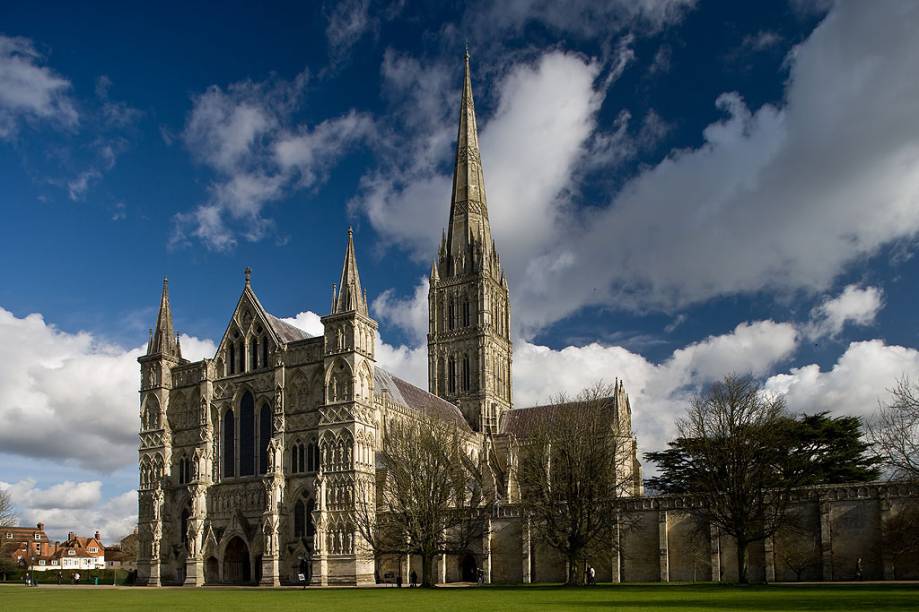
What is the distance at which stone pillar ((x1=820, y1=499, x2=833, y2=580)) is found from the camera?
4553cm

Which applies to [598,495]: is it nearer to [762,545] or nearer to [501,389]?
[762,545]

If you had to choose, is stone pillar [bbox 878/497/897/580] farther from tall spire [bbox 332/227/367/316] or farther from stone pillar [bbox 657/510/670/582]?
tall spire [bbox 332/227/367/316]

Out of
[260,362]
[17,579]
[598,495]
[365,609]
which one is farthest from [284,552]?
[17,579]

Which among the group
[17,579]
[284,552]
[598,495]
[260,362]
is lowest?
[17,579]

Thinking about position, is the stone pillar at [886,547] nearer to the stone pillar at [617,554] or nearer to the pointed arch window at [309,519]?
the stone pillar at [617,554]

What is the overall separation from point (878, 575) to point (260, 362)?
4075cm

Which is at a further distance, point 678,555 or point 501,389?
point 501,389

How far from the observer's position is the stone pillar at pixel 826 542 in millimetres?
45531

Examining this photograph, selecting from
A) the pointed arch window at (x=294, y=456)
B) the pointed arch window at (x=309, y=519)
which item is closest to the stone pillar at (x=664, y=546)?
the pointed arch window at (x=309, y=519)

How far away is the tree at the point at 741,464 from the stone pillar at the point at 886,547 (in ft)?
14.4

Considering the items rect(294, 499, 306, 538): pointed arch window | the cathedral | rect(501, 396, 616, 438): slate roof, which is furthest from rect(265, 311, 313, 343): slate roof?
rect(501, 396, 616, 438): slate roof

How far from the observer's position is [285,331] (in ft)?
214

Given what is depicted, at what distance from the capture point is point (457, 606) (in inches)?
1013

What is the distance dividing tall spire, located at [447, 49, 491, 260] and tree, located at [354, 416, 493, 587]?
3481cm
